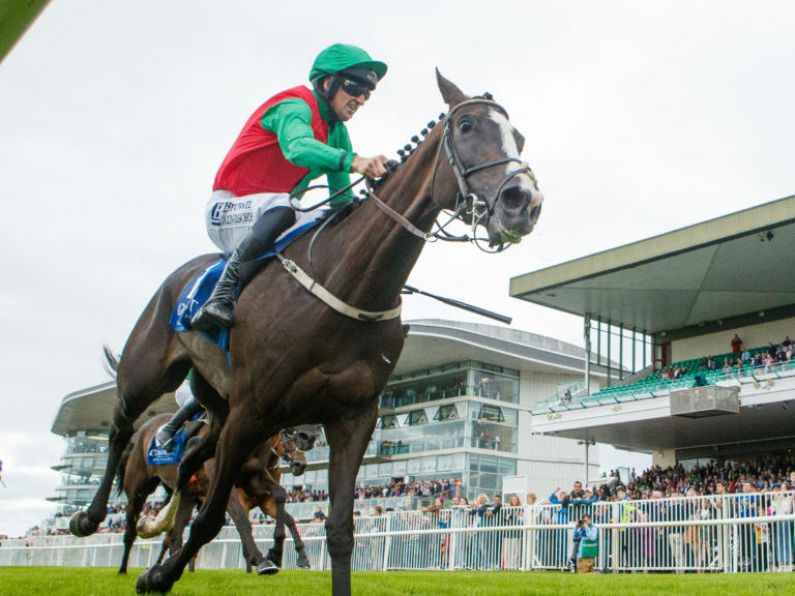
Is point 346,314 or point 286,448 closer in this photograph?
point 346,314

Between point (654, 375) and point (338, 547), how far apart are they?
31.4 meters

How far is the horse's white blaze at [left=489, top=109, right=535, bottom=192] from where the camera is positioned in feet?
12.7

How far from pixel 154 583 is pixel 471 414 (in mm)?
41350

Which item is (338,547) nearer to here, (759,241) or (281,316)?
(281,316)

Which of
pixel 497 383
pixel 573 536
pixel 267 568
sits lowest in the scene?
pixel 267 568

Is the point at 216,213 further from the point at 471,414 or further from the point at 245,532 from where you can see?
the point at 471,414

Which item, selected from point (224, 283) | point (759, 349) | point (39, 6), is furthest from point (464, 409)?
point (39, 6)

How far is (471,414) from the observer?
46188 millimetres

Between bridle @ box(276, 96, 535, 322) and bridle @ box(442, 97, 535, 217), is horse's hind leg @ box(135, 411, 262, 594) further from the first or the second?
bridle @ box(442, 97, 535, 217)

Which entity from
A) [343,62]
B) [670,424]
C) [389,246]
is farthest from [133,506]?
[670,424]

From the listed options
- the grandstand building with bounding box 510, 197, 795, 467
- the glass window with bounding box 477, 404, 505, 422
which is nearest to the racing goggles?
the grandstand building with bounding box 510, 197, 795, 467

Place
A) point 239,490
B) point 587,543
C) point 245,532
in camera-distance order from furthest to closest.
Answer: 1. point 587,543
2. point 239,490
3. point 245,532

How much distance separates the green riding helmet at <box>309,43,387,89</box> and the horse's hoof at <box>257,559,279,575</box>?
578cm

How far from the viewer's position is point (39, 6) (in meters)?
1.11
